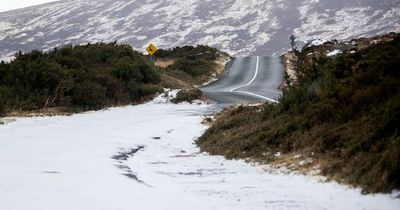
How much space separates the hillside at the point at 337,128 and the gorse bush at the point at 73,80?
9077mm

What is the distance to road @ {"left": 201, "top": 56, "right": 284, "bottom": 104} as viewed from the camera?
87.4 feet

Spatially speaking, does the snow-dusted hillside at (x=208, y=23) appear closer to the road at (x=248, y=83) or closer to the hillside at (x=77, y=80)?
the road at (x=248, y=83)

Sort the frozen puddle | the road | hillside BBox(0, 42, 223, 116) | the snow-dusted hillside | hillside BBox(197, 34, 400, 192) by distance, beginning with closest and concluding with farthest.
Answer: the frozen puddle, hillside BBox(197, 34, 400, 192), hillside BBox(0, 42, 223, 116), the road, the snow-dusted hillside

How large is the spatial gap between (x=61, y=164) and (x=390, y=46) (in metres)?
7.60

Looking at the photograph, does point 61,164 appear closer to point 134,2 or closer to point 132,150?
point 132,150

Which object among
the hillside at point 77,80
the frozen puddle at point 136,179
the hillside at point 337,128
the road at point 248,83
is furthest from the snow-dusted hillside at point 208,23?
the frozen puddle at point 136,179

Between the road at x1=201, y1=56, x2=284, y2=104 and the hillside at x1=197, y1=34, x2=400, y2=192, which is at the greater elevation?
the hillside at x1=197, y1=34, x2=400, y2=192

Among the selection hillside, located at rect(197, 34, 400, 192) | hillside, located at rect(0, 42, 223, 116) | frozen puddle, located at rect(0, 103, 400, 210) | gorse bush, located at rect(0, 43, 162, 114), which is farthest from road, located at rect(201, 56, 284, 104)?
frozen puddle, located at rect(0, 103, 400, 210)

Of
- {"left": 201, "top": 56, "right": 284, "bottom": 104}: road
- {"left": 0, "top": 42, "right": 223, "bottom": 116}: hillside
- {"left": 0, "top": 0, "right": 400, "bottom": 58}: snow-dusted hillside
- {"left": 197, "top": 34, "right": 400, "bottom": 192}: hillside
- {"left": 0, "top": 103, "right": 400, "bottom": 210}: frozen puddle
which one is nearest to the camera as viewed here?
{"left": 0, "top": 103, "right": 400, "bottom": 210}: frozen puddle

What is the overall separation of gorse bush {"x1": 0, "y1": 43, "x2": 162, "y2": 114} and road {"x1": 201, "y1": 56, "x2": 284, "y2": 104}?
4244mm

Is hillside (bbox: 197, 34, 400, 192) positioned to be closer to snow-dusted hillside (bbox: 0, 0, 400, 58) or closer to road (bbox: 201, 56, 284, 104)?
road (bbox: 201, 56, 284, 104)

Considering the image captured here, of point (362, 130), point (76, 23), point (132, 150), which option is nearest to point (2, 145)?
point (132, 150)

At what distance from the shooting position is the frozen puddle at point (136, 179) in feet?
21.4

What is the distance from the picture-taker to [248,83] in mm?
36594
